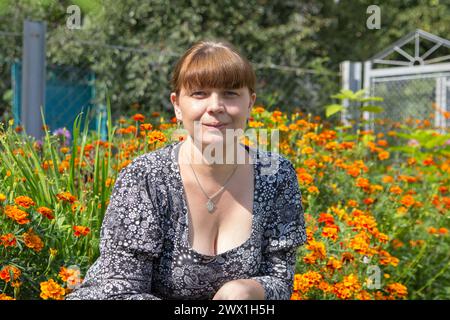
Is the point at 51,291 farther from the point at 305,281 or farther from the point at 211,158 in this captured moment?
the point at 305,281

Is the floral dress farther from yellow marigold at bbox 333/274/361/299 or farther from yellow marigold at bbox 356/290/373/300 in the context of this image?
yellow marigold at bbox 356/290/373/300

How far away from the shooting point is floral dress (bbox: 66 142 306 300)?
70.3 inches

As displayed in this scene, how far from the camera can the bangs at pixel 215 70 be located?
70.1 inches

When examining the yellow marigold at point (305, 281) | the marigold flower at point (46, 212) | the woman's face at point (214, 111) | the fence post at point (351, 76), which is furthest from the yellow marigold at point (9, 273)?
the fence post at point (351, 76)

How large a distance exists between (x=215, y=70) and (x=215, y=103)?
0.09m

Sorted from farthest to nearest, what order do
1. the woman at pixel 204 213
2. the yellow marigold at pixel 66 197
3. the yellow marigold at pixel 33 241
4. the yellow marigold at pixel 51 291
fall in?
the yellow marigold at pixel 66 197, the yellow marigold at pixel 33 241, the yellow marigold at pixel 51 291, the woman at pixel 204 213

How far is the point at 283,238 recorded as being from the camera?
193 centimetres

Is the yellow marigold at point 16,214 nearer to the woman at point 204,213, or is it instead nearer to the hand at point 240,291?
the woman at point 204,213

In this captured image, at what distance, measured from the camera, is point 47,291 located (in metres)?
2.01

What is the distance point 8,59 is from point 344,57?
21.8 ft

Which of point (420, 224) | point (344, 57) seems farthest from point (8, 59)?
point (344, 57)

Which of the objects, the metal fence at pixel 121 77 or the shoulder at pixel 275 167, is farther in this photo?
the metal fence at pixel 121 77

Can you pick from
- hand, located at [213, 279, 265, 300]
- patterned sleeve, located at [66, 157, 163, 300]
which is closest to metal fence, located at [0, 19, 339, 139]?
patterned sleeve, located at [66, 157, 163, 300]

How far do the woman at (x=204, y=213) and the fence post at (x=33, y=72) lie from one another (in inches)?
100
